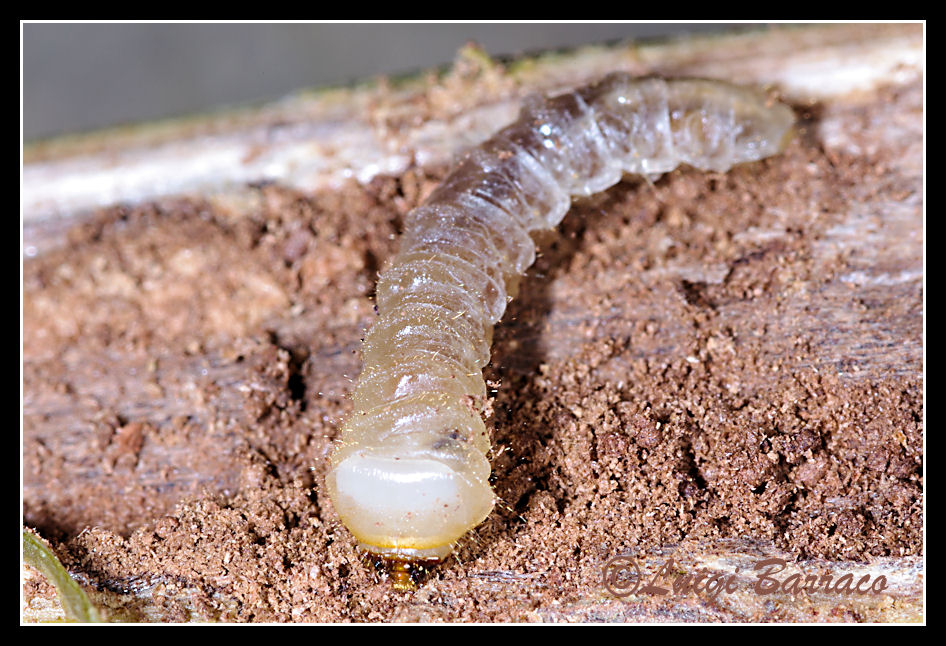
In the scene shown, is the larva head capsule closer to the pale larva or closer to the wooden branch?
the pale larva

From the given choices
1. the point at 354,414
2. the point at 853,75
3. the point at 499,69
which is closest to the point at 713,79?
the point at 853,75

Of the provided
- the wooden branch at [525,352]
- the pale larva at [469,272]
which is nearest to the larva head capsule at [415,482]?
the pale larva at [469,272]

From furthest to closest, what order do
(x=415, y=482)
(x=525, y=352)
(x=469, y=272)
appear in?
(x=525, y=352) → (x=469, y=272) → (x=415, y=482)

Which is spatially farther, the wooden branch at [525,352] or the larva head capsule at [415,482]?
the wooden branch at [525,352]

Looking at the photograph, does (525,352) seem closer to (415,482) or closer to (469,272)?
(469,272)

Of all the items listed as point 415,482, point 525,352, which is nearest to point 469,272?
point 525,352

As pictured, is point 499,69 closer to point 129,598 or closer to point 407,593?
point 407,593

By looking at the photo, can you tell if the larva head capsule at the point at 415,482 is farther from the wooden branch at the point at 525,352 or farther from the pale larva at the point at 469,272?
the wooden branch at the point at 525,352

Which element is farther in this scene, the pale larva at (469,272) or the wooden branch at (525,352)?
Answer: the wooden branch at (525,352)
